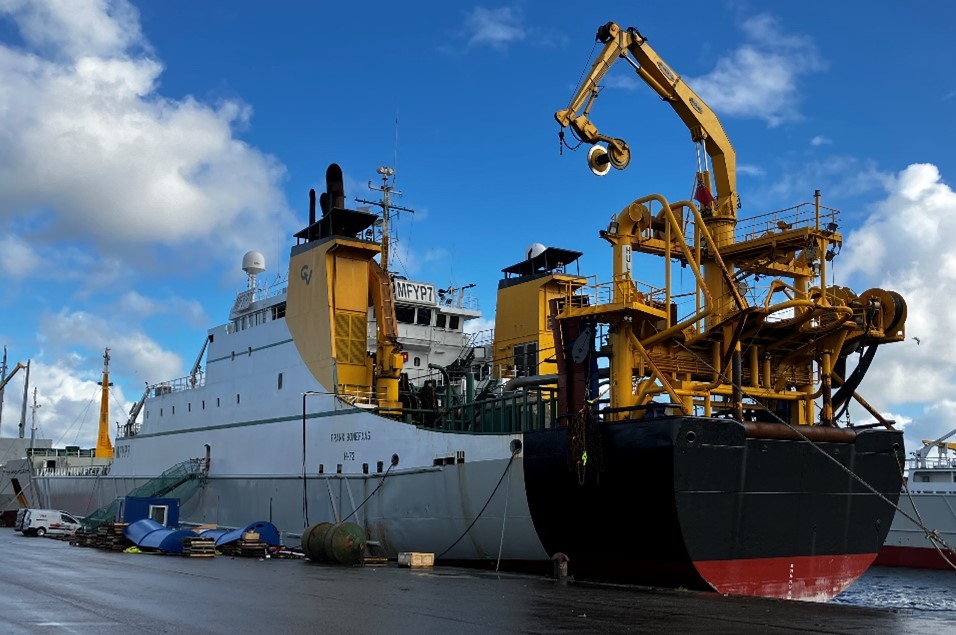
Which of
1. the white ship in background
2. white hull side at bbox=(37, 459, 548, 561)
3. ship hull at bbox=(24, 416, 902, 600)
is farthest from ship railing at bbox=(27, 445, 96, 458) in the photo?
ship hull at bbox=(24, 416, 902, 600)

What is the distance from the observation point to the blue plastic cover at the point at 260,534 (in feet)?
79.9

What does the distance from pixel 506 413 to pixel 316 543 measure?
550 centimetres

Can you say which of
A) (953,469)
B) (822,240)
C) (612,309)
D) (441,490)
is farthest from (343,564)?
(953,469)

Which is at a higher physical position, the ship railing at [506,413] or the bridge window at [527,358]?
the bridge window at [527,358]

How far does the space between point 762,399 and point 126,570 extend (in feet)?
47.1

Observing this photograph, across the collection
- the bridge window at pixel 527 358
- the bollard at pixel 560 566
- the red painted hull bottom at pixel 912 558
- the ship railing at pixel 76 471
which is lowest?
the red painted hull bottom at pixel 912 558

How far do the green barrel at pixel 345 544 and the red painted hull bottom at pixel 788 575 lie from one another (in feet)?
27.0

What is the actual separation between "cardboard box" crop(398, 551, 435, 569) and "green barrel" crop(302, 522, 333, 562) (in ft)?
6.44

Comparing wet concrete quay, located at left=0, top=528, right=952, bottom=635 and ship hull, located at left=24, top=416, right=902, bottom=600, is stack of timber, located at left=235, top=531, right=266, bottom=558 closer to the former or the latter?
ship hull, located at left=24, top=416, right=902, bottom=600

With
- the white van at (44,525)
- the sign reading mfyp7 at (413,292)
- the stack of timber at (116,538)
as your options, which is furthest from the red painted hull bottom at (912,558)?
the white van at (44,525)

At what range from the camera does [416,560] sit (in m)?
20.8

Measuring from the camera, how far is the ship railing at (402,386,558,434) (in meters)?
21.4

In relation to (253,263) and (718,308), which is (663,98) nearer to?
(718,308)

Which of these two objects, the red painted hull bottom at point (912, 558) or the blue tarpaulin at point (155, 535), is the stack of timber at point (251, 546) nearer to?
the blue tarpaulin at point (155, 535)
